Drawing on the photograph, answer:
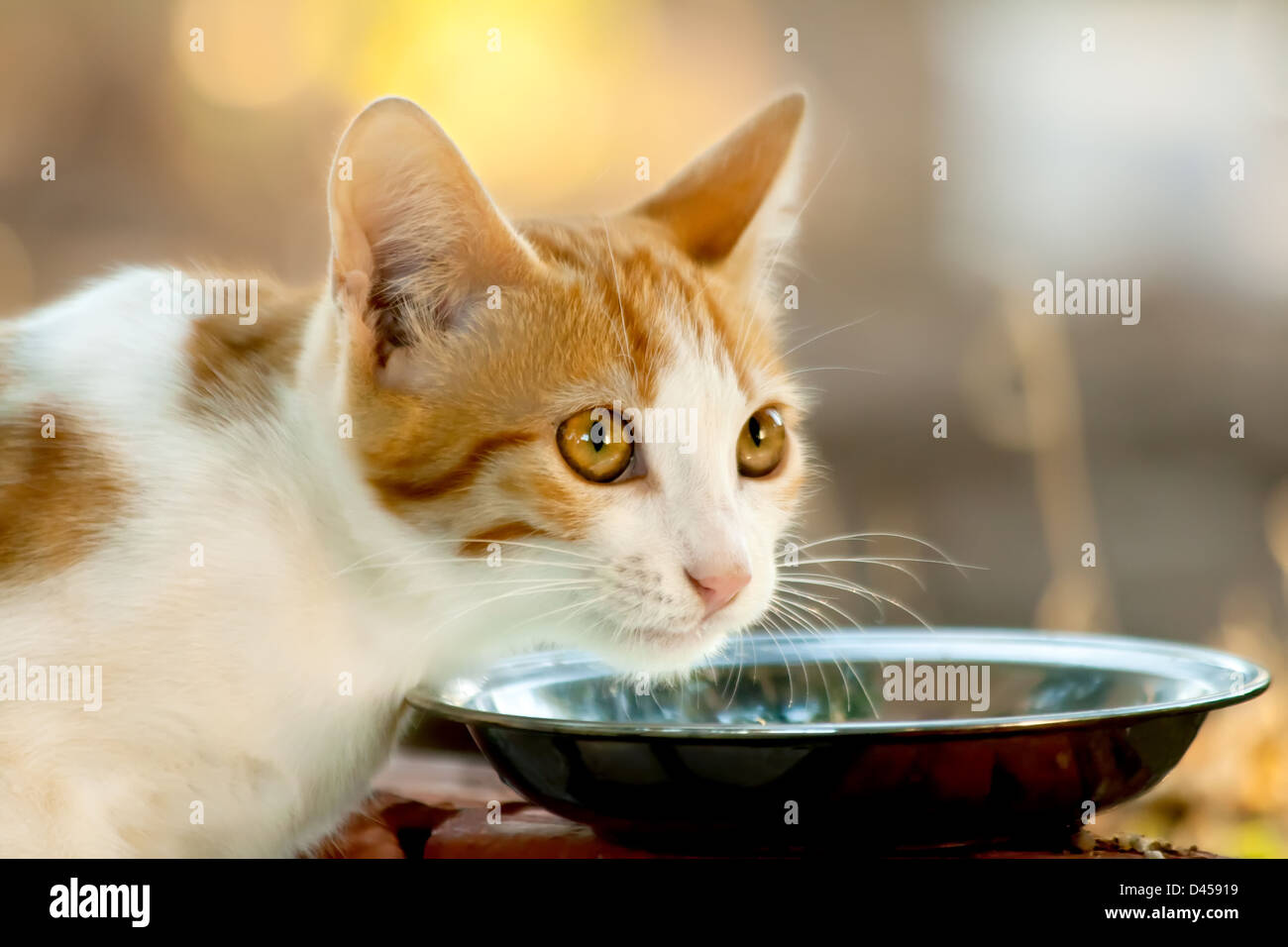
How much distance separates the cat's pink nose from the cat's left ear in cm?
40

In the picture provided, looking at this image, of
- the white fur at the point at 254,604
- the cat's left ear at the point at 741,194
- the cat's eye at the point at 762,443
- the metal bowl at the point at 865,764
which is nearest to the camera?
the metal bowl at the point at 865,764

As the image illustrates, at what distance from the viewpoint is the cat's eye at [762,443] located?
100 cm

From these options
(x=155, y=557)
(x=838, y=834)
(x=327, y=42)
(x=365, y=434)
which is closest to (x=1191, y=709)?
(x=838, y=834)

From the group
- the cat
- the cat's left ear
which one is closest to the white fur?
the cat

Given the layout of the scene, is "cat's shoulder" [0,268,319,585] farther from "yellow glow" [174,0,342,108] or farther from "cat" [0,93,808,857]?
"yellow glow" [174,0,342,108]

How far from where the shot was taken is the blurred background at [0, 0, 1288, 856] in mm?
1647

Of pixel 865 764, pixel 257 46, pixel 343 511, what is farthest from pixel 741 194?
pixel 257 46

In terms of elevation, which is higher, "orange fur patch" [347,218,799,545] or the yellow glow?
the yellow glow

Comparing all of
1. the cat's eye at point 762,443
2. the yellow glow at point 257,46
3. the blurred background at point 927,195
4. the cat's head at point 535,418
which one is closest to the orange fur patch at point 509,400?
the cat's head at point 535,418

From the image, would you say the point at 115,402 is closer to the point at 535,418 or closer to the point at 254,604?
the point at 254,604

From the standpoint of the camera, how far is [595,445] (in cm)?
88

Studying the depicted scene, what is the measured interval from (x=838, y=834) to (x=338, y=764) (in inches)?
16.8

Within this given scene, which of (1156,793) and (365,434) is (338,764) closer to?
(365,434)

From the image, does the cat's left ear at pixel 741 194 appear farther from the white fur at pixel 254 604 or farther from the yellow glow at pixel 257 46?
the yellow glow at pixel 257 46
